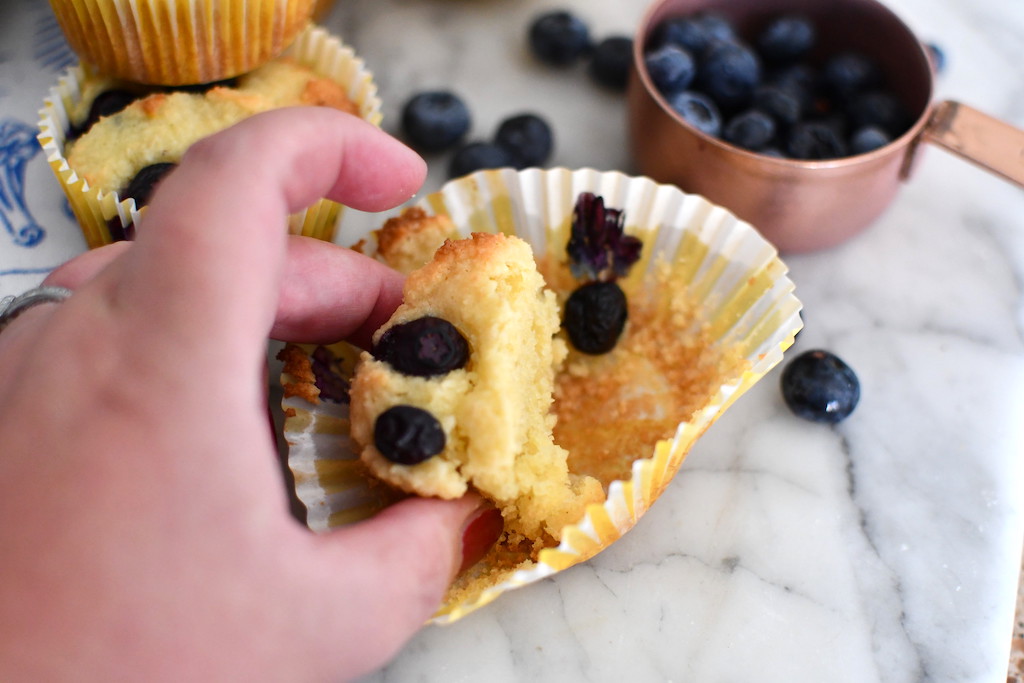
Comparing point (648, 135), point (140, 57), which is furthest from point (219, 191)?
point (648, 135)

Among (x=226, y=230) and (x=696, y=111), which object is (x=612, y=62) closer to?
(x=696, y=111)

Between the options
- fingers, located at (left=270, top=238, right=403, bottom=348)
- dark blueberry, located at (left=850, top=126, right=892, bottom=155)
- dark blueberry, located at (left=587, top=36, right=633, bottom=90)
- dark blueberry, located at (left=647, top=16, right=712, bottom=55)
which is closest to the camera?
fingers, located at (left=270, top=238, right=403, bottom=348)

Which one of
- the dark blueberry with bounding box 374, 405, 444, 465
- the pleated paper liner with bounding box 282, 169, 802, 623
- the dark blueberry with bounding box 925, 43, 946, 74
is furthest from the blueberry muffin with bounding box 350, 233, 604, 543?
the dark blueberry with bounding box 925, 43, 946, 74

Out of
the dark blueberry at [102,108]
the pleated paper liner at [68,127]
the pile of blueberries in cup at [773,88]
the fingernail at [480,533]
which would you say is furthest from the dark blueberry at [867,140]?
the dark blueberry at [102,108]

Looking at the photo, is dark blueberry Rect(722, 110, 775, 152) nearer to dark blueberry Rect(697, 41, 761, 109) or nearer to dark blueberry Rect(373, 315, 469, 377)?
dark blueberry Rect(697, 41, 761, 109)

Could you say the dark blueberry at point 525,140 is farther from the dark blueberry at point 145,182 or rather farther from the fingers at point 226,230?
the fingers at point 226,230

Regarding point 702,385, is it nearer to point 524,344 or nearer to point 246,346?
point 524,344

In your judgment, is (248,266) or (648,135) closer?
(248,266)
